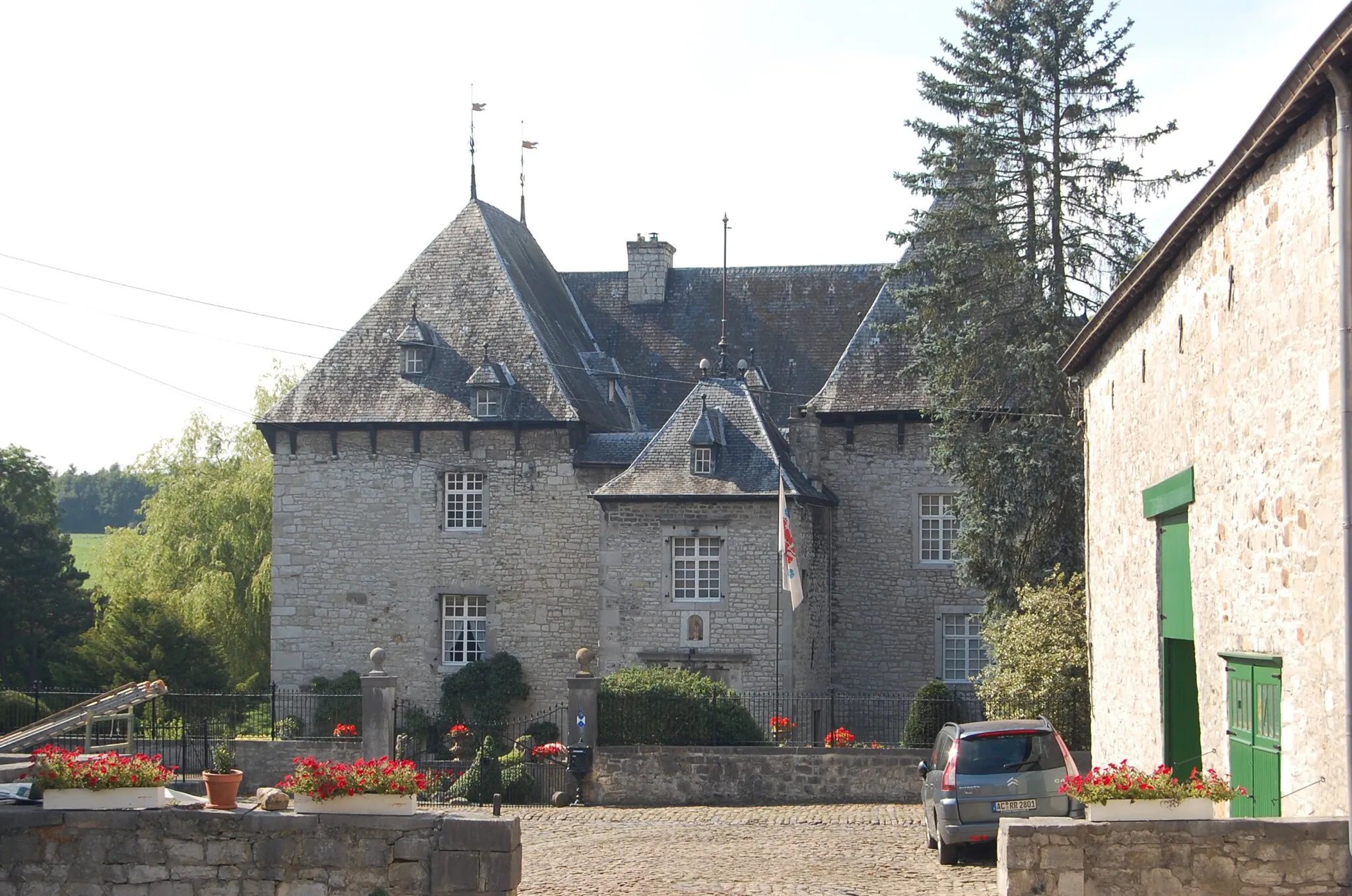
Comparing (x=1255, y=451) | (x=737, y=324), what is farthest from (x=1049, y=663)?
(x=737, y=324)

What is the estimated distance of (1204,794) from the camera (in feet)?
34.8

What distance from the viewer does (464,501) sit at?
107ft

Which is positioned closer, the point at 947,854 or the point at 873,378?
the point at 947,854

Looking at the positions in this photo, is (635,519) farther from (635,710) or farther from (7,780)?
(7,780)

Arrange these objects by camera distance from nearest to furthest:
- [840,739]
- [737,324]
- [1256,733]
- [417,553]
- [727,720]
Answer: [1256,733]
[727,720]
[840,739]
[417,553]
[737,324]

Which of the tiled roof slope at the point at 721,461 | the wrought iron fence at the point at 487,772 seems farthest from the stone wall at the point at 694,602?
→ the wrought iron fence at the point at 487,772

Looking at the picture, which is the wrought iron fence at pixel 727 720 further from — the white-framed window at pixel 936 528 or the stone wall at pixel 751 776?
the white-framed window at pixel 936 528

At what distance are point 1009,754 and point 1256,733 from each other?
351 cm

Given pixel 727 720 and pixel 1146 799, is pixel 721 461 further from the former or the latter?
pixel 1146 799

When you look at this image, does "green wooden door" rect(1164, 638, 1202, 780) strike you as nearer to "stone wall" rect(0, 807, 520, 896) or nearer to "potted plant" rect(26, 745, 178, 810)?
"stone wall" rect(0, 807, 520, 896)

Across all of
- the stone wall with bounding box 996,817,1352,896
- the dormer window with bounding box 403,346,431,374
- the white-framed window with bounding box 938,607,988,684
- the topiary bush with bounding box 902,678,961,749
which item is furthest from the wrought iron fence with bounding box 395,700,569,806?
the stone wall with bounding box 996,817,1352,896

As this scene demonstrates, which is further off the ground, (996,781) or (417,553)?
(417,553)

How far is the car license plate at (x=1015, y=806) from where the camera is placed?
15055 mm

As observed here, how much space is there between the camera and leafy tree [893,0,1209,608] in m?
26.5
